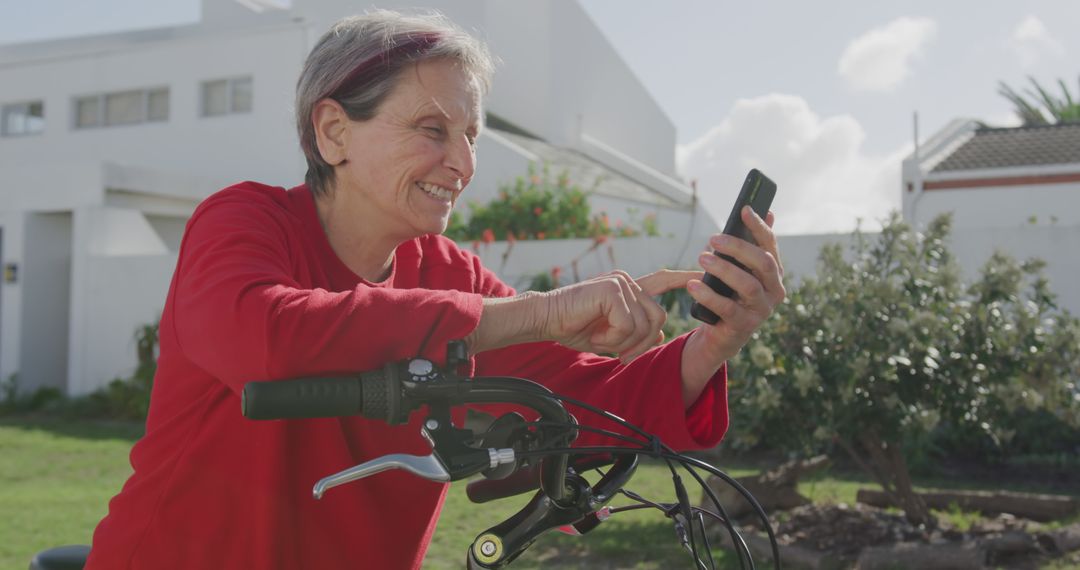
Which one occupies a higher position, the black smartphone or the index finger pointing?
the black smartphone

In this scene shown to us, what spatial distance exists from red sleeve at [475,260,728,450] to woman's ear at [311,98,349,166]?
21.7 inches

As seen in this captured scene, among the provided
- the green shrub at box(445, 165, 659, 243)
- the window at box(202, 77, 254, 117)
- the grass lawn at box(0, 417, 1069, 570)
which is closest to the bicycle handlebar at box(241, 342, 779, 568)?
the grass lawn at box(0, 417, 1069, 570)

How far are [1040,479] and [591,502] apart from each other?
25.6ft

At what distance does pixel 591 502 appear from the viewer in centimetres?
166

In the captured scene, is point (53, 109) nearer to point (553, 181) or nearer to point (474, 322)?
point (553, 181)

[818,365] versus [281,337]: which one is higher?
[281,337]

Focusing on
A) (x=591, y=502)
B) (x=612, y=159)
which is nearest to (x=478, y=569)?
(x=591, y=502)

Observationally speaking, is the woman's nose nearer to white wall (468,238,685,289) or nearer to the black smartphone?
the black smartphone

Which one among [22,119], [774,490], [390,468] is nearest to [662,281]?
[390,468]

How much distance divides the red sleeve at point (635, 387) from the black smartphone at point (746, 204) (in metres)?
0.39

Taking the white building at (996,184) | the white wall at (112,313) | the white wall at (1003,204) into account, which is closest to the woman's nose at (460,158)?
the white wall at (112,313)

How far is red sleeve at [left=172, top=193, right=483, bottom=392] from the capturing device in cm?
142

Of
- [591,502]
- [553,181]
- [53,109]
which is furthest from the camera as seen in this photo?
[53,109]

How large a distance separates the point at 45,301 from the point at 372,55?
14.3 meters
